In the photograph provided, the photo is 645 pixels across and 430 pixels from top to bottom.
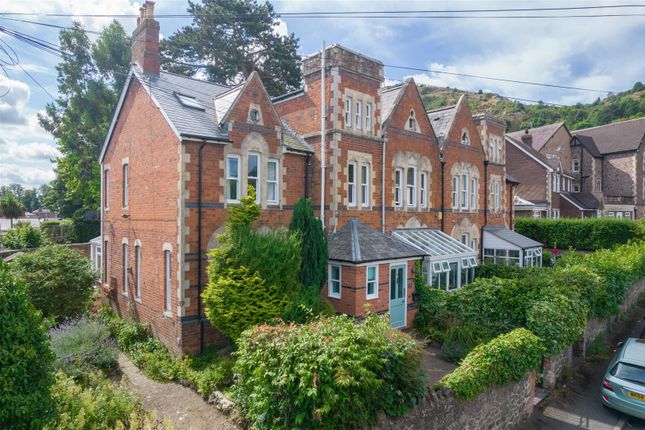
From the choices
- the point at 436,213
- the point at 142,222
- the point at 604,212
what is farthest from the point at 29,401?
the point at 604,212

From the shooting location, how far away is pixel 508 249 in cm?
2419

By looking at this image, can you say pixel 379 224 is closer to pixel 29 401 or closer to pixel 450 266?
pixel 450 266

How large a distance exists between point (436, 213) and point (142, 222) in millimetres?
14971

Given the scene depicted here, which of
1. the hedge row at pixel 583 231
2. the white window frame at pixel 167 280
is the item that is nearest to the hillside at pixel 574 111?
the hedge row at pixel 583 231

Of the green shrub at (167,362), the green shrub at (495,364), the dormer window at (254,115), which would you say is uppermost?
the dormer window at (254,115)

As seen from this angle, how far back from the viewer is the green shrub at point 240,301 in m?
11.0

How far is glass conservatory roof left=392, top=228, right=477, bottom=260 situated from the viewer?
1858 centimetres

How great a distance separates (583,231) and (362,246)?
28579mm

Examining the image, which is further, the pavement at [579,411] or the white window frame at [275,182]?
the white window frame at [275,182]

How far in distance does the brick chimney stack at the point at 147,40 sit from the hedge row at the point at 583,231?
32.5 metres

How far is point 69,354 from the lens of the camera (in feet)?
39.9

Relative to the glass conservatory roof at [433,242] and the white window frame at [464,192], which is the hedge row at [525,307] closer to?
the glass conservatory roof at [433,242]

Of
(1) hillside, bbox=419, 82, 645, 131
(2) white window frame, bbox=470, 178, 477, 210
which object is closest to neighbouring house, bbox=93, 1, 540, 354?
(2) white window frame, bbox=470, 178, 477, 210

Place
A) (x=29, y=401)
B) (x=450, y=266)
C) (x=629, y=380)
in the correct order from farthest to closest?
(x=450, y=266) → (x=629, y=380) → (x=29, y=401)
